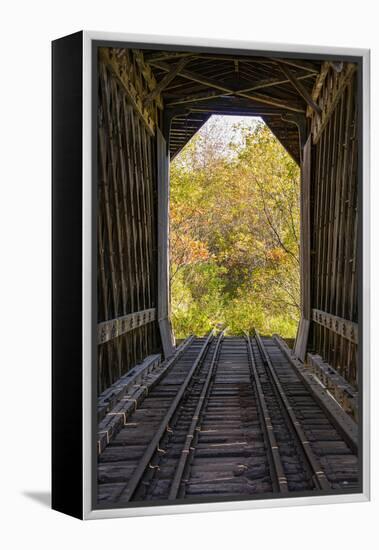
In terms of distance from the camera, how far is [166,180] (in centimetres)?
1056

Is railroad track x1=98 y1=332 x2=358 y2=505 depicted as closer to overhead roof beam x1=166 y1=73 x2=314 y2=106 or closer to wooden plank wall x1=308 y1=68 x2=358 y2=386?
wooden plank wall x1=308 y1=68 x2=358 y2=386

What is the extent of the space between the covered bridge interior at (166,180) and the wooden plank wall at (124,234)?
15 mm

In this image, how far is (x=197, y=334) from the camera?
44.4 ft

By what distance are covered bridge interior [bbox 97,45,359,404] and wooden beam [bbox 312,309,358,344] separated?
0.09 feet

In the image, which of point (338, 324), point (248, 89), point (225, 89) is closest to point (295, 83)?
point (248, 89)

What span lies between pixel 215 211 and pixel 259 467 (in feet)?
29.0

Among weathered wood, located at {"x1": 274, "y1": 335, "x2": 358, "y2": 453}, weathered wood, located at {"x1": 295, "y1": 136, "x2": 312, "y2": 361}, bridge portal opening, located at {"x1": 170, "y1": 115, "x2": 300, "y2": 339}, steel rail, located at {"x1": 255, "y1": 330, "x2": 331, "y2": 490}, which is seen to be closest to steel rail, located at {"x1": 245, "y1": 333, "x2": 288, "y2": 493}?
steel rail, located at {"x1": 255, "y1": 330, "x2": 331, "y2": 490}

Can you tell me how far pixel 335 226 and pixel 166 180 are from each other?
132 inches

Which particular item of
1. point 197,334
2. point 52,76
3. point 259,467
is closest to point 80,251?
point 52,76

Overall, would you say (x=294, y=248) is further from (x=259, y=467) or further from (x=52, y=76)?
(x=52, y=76)

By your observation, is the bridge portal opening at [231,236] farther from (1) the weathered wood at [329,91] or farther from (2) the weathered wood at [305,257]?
(1) the weathered wood at [329,91]

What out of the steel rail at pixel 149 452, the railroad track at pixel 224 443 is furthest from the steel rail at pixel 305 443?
the steel rail at pixel 149 452

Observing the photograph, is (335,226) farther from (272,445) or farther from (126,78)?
(272,445)

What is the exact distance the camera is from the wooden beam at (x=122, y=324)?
20.1 ft
